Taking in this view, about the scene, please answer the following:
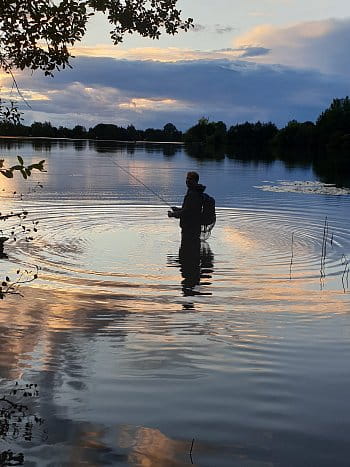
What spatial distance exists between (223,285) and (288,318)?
2.94 m

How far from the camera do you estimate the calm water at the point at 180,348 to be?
6.38 m

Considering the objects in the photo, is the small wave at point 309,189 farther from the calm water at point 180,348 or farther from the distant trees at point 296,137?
the distant trees at point 296,137

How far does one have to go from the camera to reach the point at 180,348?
9.25 meters

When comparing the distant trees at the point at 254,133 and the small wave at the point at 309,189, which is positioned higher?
the distant trees at the point at 254,133

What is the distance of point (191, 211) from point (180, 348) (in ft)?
30.7

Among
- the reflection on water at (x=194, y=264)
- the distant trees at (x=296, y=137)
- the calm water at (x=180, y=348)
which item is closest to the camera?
the calm water at (x=180, y=348)

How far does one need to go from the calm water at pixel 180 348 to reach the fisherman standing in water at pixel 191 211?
0.54 meters

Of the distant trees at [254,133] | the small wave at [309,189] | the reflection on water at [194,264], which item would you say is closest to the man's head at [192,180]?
the reflection on water at [194,264]

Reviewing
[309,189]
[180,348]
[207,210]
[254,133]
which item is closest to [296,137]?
[254,133]

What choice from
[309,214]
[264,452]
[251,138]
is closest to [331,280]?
[264,452]

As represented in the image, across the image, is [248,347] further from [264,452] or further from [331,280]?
[331,280]

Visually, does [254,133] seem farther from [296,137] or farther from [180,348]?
[180,348]

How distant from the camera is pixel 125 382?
7.84 meters

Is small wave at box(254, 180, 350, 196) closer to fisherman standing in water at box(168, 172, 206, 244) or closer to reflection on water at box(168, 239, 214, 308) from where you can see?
fisherman standing in water at box(168, 172, 206, 244)
